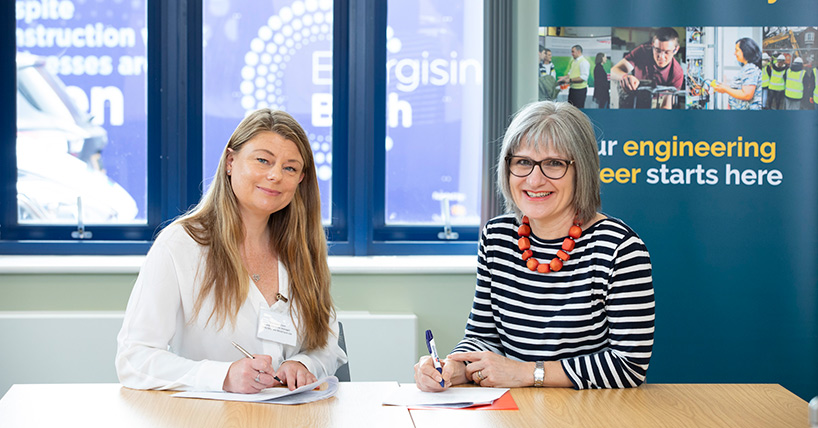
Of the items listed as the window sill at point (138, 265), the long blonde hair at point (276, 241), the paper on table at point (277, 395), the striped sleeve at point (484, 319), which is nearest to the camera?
the paper on table at point (277, 395)

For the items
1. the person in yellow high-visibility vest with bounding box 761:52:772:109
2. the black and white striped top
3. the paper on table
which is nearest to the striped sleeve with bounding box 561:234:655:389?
the black and white striped top

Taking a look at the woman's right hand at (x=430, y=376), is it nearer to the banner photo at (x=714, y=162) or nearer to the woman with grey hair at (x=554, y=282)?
the woman with grey hair at (x=554, y=282)

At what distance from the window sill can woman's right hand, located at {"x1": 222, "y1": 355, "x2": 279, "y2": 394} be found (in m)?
1.77

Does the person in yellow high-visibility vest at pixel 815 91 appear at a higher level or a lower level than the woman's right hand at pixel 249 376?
higher

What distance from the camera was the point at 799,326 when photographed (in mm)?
3252

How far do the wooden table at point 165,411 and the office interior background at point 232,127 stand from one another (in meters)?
1.73

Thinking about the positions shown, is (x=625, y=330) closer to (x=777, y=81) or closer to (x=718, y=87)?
(x=718, y=87)

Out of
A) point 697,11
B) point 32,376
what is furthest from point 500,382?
point 32,376

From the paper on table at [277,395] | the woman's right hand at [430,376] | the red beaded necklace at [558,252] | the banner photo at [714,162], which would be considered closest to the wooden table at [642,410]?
the woman's right hand at [430,376]

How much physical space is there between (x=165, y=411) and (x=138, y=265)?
2.13m

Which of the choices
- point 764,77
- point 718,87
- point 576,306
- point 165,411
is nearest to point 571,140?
point 576,306

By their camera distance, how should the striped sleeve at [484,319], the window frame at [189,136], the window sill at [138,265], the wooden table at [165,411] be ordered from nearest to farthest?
the wooden table at [165,411], the striped sleeve at [484,319], the window sill at [138,265], the window frame at [189,136]

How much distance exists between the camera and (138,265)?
144 inches

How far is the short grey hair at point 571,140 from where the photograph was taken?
6.98ft
